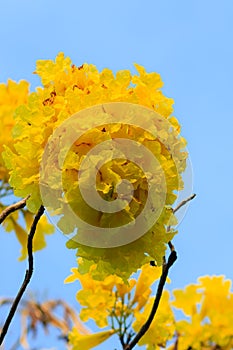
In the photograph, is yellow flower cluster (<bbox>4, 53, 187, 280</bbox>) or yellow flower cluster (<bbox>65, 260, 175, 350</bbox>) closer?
yellow flower cluster (<bbox>4, 53, 187, 280</bbox>)

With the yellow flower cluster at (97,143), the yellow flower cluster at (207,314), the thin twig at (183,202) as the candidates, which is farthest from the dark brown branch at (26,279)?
the yellow flower cluster at (207,314)

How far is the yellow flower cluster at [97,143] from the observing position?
2.80 ft

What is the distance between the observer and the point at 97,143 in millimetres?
854

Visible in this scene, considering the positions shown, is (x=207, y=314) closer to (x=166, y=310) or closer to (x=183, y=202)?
(x=166, y=310)

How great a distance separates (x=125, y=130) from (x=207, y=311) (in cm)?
153

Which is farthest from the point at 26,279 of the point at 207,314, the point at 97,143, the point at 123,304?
the point at 207,314

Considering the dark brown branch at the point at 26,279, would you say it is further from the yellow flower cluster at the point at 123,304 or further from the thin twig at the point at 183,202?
the yellow flower cluster at the point at 123,304

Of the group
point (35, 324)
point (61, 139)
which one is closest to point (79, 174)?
point (61, 139)

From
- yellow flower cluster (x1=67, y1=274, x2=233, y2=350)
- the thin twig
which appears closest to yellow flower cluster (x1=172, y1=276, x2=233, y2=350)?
yellow flower cluster (x1=67, y1=274, x2=233, y2=350)

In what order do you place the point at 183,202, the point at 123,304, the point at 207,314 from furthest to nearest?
1. the point at 207,314
2. the point at 123,304
3. the point at 183,202

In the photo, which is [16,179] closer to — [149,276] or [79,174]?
[79,174]

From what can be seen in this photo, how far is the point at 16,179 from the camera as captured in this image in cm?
93

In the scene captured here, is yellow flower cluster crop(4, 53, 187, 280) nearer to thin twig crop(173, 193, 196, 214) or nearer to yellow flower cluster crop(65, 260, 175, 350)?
thin twig crop(173, 193, 196, 214)

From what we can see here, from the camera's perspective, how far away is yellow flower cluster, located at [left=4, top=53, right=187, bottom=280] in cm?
85
